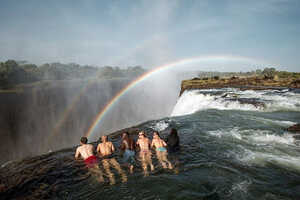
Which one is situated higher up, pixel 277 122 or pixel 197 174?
pixel 277 122

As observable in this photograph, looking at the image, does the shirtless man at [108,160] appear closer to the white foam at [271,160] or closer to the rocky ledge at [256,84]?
the white foam at [271,160]

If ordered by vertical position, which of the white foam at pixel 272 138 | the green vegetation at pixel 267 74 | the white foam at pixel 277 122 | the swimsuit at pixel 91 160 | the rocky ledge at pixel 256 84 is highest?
the green vegetation at pixel 267 74

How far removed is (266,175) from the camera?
569cm

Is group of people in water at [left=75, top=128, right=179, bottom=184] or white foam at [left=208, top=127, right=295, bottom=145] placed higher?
group of people in water at [left=75, top=128, right=179, bottom=184]

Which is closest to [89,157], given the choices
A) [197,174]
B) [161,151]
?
[161,151]

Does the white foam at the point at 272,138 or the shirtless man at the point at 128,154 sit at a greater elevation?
the shirtless man at the point at 128,154

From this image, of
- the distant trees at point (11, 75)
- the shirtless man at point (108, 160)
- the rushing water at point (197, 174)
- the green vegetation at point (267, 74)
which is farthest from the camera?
the distant trees at point (11, 75)

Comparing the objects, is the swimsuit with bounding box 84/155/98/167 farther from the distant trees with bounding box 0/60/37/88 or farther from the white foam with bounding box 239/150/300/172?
the distant trees with bounding box 0/60/37/88

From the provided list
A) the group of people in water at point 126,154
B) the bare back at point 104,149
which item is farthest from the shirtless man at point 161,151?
the bare back at point 104,149

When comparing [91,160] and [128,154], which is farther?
[128,154]

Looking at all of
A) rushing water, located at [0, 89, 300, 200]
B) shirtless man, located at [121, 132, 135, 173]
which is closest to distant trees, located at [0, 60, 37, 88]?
rushing water, located at [0, 89, 300, 200]

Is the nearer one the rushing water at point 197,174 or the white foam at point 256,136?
the rushing water at point 197,174

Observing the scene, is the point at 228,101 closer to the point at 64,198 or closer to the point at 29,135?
the point at 64,198

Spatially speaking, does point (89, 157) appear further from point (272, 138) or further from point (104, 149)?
point (272, 138)
